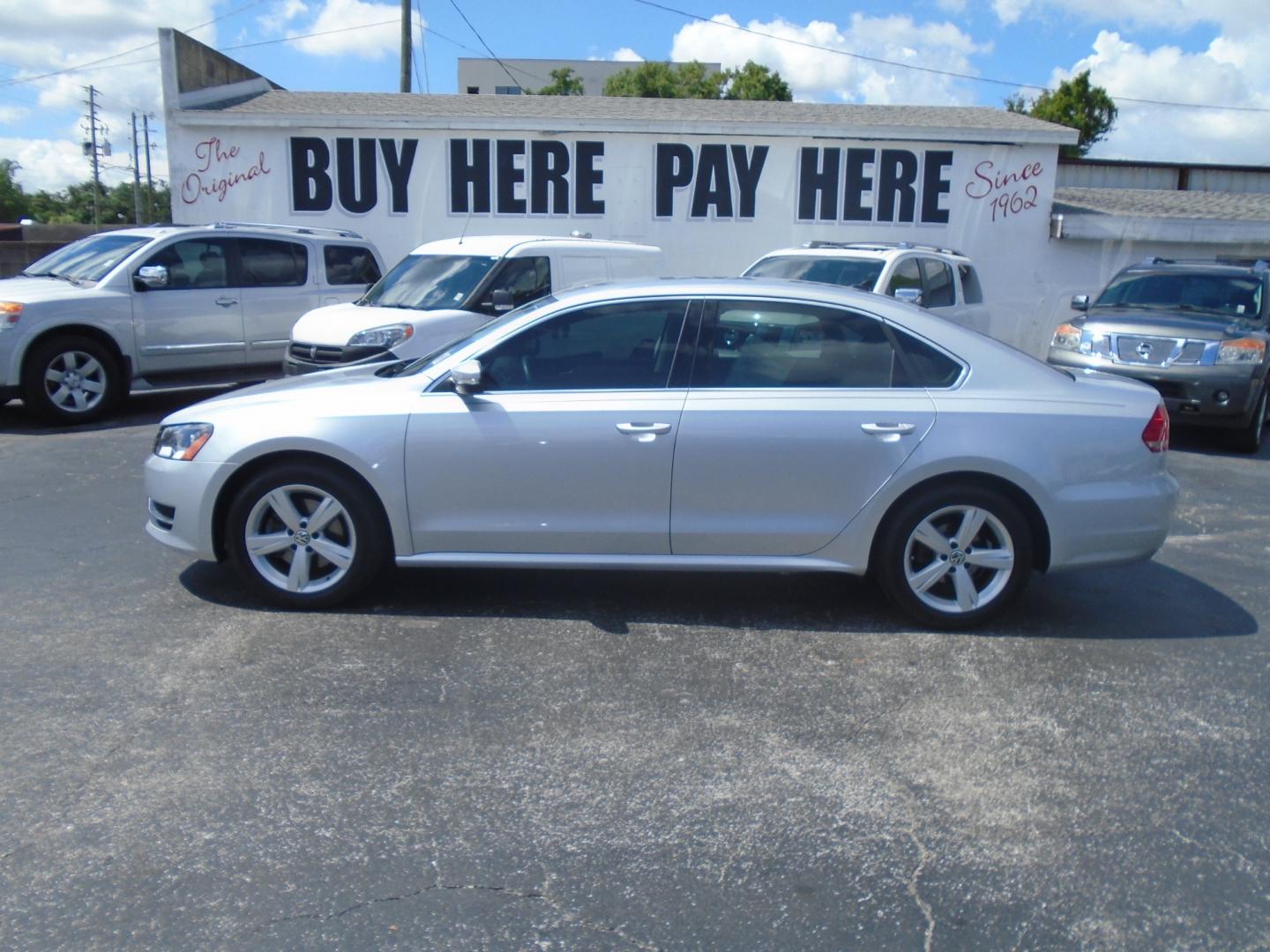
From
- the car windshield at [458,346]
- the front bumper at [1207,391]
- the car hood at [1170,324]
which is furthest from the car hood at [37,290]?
the car hood at [1170,324]

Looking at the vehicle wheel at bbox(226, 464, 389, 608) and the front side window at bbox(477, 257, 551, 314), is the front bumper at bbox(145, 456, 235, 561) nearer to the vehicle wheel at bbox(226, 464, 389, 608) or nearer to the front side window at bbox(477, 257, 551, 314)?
the vehicle wheel at bbox(226, 464, 389, 608)

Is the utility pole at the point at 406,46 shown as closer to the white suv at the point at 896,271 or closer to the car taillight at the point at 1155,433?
the white suv at the point at 896,271

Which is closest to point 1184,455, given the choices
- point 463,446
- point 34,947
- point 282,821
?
point 463,446

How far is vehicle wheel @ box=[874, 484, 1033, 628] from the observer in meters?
5.13

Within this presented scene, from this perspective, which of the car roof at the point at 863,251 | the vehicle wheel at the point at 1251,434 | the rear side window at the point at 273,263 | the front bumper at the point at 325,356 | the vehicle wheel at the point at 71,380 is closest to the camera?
the front bumper at the point at 325,356

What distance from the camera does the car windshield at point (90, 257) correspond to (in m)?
10.8

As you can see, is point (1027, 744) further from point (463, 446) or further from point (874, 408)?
point (463, 446)

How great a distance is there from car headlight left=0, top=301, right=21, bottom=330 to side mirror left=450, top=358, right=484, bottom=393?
21.6ft

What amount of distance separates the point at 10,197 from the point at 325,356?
73.9 metres

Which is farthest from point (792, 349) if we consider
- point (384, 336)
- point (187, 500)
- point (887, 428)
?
point (384, 336)

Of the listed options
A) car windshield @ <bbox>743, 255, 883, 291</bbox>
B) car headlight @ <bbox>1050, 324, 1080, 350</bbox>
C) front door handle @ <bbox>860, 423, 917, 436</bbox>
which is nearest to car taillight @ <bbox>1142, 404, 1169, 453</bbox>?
front door handle @ <bbox>860, 423, 917, 436</bbox>

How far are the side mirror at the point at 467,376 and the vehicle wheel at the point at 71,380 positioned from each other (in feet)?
21.8

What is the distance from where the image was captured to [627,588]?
5793 mm

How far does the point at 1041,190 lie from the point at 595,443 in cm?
1370
